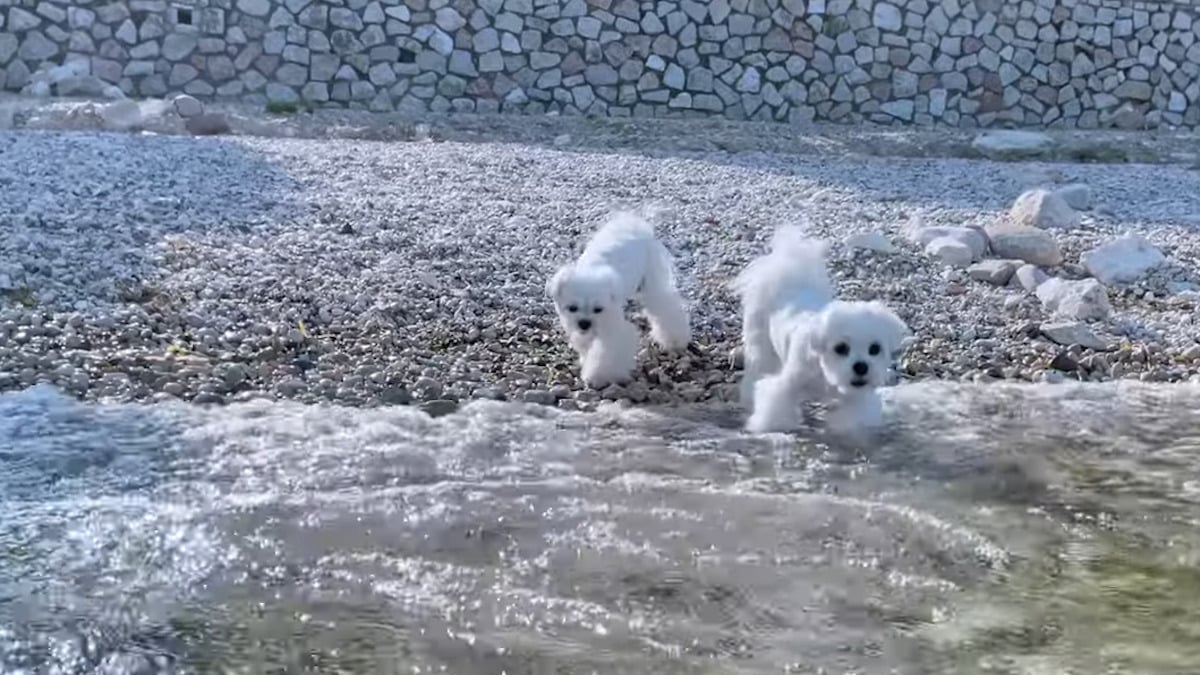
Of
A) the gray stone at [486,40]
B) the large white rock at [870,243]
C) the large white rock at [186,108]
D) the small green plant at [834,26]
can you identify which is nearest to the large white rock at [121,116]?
the large white rock at [186,108]

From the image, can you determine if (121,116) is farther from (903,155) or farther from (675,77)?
(903,155)

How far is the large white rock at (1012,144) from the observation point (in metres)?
15.9

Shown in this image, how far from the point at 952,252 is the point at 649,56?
8612mm

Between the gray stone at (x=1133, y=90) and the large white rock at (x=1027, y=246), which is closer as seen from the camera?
A: the large white rock at (x=1027, y=246)

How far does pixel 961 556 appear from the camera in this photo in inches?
209

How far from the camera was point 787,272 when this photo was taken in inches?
274

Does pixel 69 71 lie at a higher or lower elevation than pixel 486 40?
lower

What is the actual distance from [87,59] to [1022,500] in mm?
13420

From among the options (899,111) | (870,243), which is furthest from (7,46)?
(870,243)

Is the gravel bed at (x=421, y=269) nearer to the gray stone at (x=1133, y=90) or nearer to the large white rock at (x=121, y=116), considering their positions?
the large white rock at (x=121, y=116)

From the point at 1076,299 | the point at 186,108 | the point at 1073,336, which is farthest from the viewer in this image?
the point at 186,108

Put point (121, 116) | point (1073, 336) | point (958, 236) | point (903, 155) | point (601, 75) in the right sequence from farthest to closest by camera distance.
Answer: point (601, 75) → point (903, 155) → point (121, 116) → point (958, 236) → point (1073, 336)

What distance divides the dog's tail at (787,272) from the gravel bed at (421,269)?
542mm

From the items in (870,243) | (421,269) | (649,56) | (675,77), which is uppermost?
(649,56)
